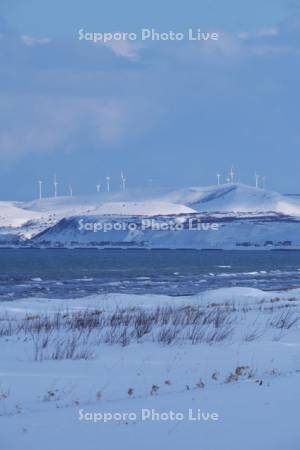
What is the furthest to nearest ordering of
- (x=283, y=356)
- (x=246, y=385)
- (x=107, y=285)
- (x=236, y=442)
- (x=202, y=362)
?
(x=107, y=285) < (x=283, y=356) < (x=202, y=362) < (x=246, y=385) < (x=236, y=442)

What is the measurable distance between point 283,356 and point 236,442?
681cm

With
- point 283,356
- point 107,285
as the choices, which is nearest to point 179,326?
point 283,356

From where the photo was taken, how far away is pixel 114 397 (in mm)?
11055

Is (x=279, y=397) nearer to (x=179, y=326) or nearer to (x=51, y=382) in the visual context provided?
(x=51, y=382)

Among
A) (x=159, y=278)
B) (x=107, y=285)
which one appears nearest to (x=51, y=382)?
(x=107, y=285)

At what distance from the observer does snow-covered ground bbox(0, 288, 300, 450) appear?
8.57 m

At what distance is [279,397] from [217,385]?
48.2 inches

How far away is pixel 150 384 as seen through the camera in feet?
39.6

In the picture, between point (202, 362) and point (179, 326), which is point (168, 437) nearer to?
point (202, 362)

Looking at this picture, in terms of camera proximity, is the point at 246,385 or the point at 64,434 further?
the point at 246,385

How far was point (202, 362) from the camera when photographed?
14.1 m

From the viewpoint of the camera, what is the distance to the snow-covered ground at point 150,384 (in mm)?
8570

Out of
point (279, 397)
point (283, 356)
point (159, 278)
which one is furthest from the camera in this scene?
point (159, 278)

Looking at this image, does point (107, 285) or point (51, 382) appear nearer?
point (51, 382)
